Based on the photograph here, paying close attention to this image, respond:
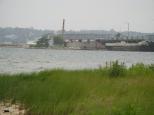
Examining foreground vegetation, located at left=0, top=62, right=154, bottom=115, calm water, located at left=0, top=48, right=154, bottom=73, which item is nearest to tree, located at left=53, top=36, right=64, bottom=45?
calm water, located at left=0, top=48, right=154, bottom=73

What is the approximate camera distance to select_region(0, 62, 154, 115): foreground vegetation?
10.5 m

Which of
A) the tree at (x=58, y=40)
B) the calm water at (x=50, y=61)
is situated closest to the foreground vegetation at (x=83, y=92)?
the calm water at (x=50, y=61)

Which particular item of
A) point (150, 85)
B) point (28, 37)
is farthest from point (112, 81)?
point (28, 37)

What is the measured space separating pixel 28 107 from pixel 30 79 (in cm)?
A: 383

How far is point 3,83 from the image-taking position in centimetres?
1433

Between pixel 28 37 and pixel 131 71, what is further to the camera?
pixel 28 37

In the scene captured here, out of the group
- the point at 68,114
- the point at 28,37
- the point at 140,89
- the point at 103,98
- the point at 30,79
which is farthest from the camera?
the point at 28,37

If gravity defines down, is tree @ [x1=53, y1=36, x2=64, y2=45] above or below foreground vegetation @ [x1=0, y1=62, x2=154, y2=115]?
below

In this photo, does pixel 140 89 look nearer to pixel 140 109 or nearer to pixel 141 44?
pixel 140 109

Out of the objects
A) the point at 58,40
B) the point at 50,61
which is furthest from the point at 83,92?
the point at 58,40

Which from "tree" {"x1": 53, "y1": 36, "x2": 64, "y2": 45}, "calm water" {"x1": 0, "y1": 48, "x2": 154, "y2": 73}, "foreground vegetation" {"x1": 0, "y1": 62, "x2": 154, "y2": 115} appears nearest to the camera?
"foreground vegetation" {"x1": 0, "y1": 62, "x2": 154, "y2": 115}

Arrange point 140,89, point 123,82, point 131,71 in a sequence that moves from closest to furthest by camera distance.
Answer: point 140,89 < point 123,82 < point 131,71

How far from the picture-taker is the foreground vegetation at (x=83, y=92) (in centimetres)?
1047

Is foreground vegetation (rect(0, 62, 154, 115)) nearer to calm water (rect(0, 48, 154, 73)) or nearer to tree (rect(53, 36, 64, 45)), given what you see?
calm water (rect(0, 48, 154, 73))
